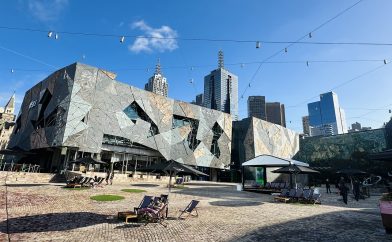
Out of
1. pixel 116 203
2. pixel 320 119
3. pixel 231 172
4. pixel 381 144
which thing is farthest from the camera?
pixel 320 119

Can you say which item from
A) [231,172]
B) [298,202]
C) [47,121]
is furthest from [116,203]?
[231,172]

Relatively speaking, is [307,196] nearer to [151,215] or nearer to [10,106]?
[151,215]

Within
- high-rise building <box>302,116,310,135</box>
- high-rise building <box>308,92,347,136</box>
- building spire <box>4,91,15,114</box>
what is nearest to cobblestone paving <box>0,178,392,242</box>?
building spire <box>4,91,15,114</box>

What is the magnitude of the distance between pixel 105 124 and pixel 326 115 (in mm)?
157667

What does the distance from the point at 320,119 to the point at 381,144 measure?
14319 centimetres

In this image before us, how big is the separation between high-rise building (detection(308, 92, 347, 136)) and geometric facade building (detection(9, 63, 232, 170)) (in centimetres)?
12347

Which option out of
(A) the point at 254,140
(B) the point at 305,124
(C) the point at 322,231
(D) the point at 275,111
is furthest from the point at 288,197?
(B) the point at 305,124

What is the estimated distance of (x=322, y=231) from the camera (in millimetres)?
8578

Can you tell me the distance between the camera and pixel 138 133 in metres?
40.8

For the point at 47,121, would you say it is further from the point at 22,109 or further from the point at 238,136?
the point at 238,136

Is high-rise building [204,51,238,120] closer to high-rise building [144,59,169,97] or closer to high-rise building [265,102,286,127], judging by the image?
high-rise building [144,59,169,97]

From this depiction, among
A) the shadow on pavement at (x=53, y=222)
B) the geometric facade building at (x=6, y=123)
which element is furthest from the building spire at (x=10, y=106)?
the shadow on pavement at (x=53, y=222)

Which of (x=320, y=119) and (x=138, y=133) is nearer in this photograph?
(x=138, y=133)

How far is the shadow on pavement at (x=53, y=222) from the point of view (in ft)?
26.0
